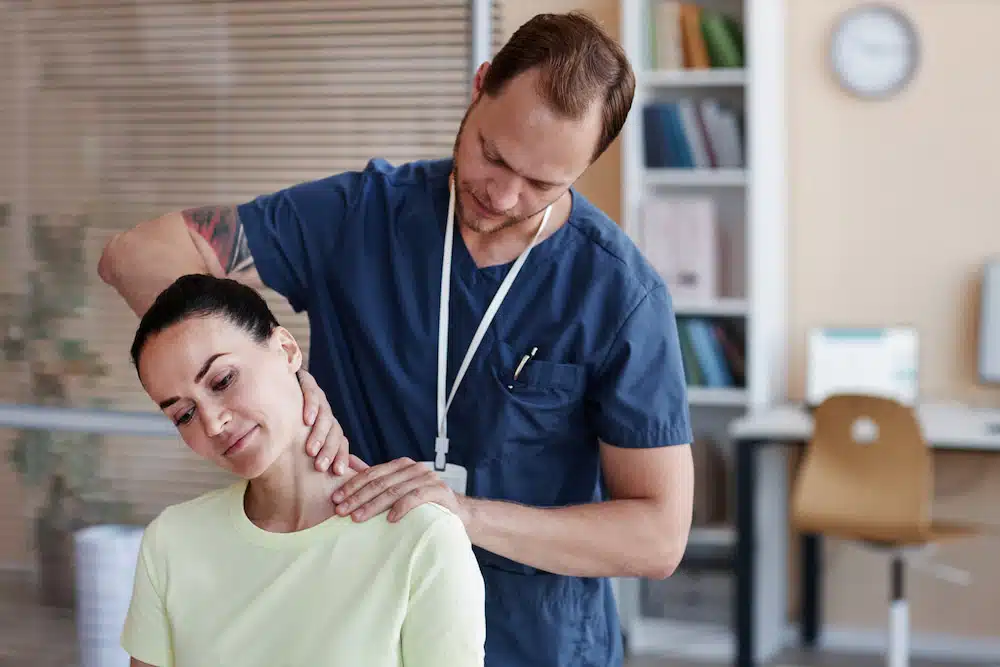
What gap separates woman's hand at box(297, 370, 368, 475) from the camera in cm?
137

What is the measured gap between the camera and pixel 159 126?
7.93 feet

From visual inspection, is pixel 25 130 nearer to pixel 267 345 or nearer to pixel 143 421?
pixel 143 421

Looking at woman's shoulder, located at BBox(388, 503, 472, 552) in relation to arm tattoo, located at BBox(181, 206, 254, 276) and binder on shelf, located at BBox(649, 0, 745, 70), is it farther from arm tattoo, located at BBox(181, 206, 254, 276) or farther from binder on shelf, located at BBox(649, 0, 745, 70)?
binder on shelf, located at BBox(649, 0, 745, 70)

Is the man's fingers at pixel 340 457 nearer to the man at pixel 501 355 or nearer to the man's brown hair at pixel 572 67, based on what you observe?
the man at pixel 501 355

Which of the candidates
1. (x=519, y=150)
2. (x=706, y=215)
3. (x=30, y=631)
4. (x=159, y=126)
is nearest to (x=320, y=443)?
(x=519, y=150)

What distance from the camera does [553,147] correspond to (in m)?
1.33

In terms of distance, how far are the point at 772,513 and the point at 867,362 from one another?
24.8 inches

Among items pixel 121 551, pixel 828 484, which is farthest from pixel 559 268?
pixel 828 484

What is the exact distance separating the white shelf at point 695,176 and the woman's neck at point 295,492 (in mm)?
2935

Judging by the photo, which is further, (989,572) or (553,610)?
(989,572)

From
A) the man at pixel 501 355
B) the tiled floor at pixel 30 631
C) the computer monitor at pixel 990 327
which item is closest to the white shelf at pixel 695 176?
the computer monitor at pixel 990 327

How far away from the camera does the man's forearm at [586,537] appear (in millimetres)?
1427

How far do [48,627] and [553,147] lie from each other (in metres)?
1.84

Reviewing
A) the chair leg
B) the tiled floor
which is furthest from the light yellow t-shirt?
the chair leg
